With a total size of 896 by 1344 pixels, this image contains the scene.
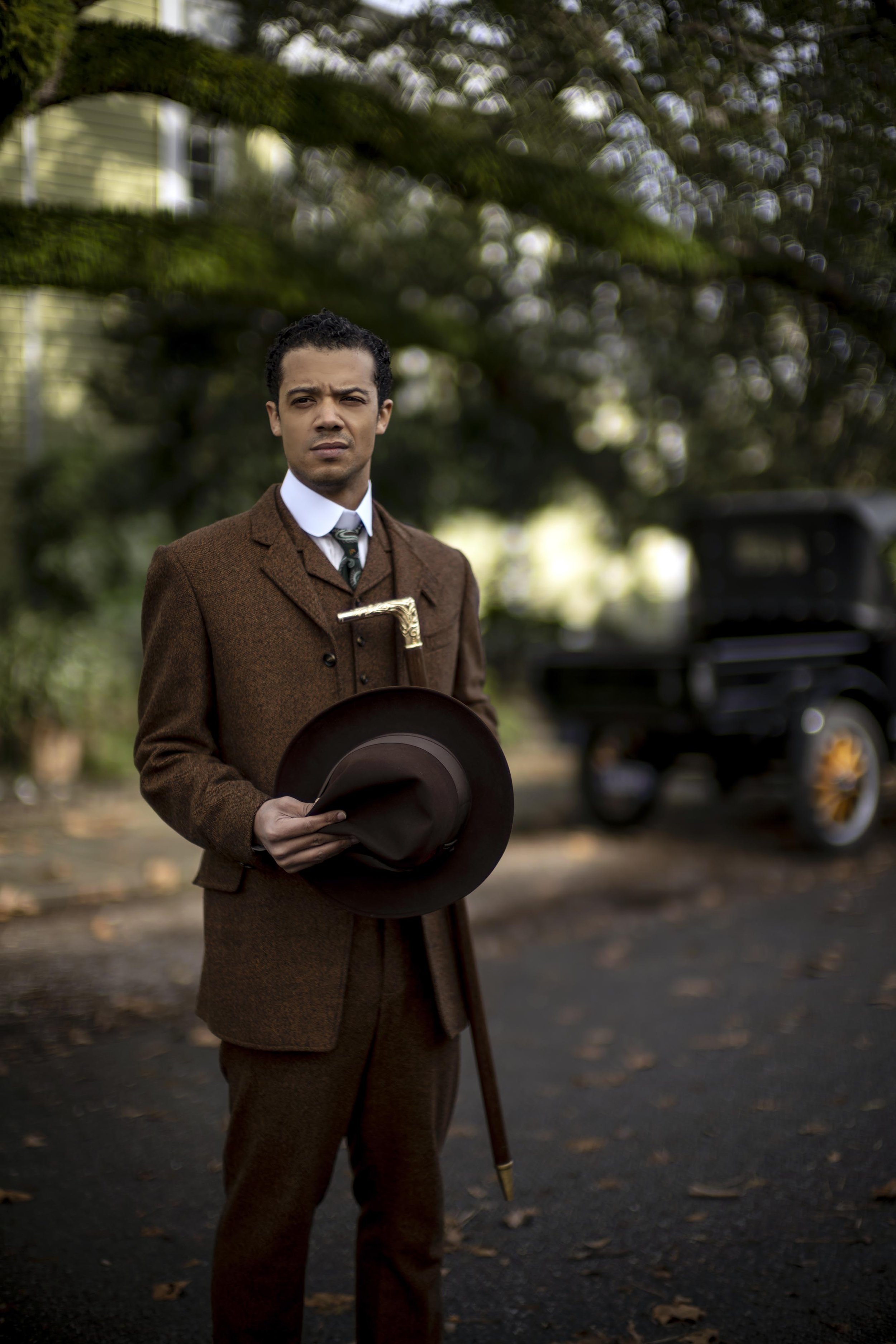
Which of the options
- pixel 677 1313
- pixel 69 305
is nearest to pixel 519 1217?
pixel 677 1313

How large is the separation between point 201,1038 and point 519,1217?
6.00ft

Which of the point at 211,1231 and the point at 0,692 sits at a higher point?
the point at 0,692

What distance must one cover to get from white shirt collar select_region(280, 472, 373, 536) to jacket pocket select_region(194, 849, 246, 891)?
0.64m

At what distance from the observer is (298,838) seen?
6.63ft

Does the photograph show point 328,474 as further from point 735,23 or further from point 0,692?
point 0,692

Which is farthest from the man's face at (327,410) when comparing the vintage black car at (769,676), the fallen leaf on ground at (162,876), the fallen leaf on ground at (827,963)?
the vintage black car at (769,676)

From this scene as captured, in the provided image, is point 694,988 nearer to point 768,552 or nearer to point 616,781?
point 616,781

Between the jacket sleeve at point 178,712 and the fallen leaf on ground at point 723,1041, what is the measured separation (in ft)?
10.4

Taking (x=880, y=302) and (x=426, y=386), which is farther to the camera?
(x=426, y=386)

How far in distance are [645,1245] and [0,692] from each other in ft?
25.8

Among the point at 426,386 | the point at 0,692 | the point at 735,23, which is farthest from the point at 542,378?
the point at 735,23

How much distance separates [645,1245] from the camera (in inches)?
129

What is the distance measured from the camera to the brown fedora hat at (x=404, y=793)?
→ 2033 mm

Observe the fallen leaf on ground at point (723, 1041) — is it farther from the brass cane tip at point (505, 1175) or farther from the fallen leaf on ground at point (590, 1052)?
the brass cane tip at point (505, 1175)
